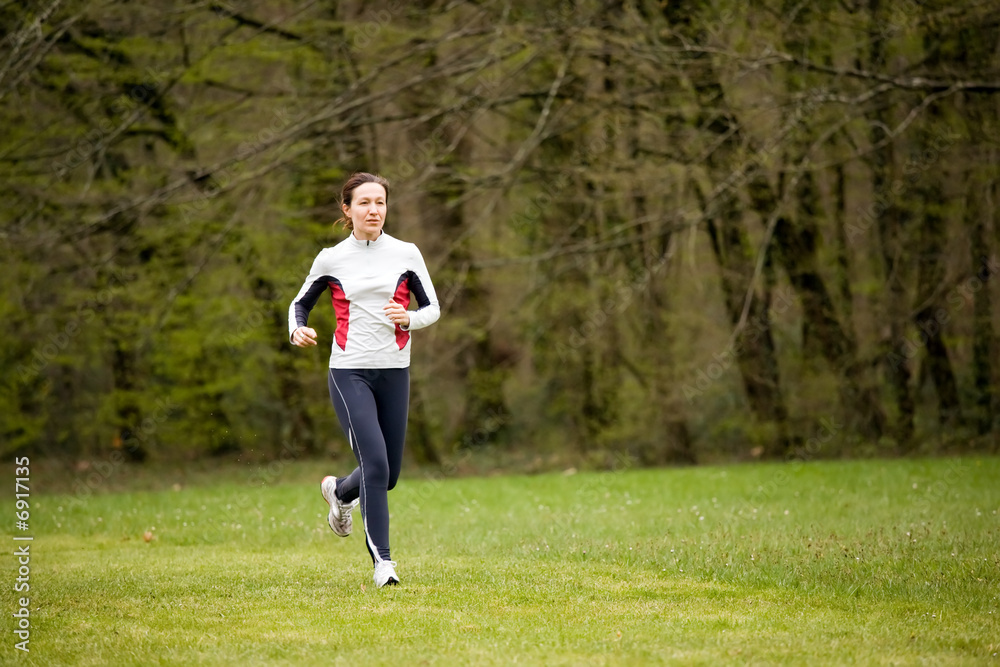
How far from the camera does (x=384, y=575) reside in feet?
21.3

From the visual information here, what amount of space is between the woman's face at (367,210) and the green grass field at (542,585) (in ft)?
6.86

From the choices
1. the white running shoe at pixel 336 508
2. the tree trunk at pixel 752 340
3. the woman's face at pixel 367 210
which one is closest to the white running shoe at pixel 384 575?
the white running shoe at pixel 336 508

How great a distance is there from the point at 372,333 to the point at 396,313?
233mm

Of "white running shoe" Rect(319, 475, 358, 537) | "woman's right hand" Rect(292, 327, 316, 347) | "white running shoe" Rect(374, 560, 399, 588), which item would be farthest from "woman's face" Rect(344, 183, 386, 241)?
"white running shoe" Rect(374, 560, 399, 588)

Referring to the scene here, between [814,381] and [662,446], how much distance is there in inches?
123

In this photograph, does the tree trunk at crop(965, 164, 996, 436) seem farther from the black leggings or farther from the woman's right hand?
the woman's right hand

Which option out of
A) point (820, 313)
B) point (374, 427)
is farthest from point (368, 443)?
point (820, 313)

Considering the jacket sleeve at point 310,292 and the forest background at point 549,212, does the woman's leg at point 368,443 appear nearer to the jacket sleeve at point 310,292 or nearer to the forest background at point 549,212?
the jacket sleeve at point 310,292

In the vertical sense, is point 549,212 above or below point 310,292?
above

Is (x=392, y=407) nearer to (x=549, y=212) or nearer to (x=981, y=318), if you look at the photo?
(x=981, y=318)

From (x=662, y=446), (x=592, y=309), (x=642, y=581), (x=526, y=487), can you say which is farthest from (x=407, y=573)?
(x=662, y=446)

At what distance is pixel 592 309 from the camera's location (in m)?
20.0

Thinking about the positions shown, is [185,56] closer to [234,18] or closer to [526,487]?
[234,18]

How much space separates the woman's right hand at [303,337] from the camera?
6.44 m
